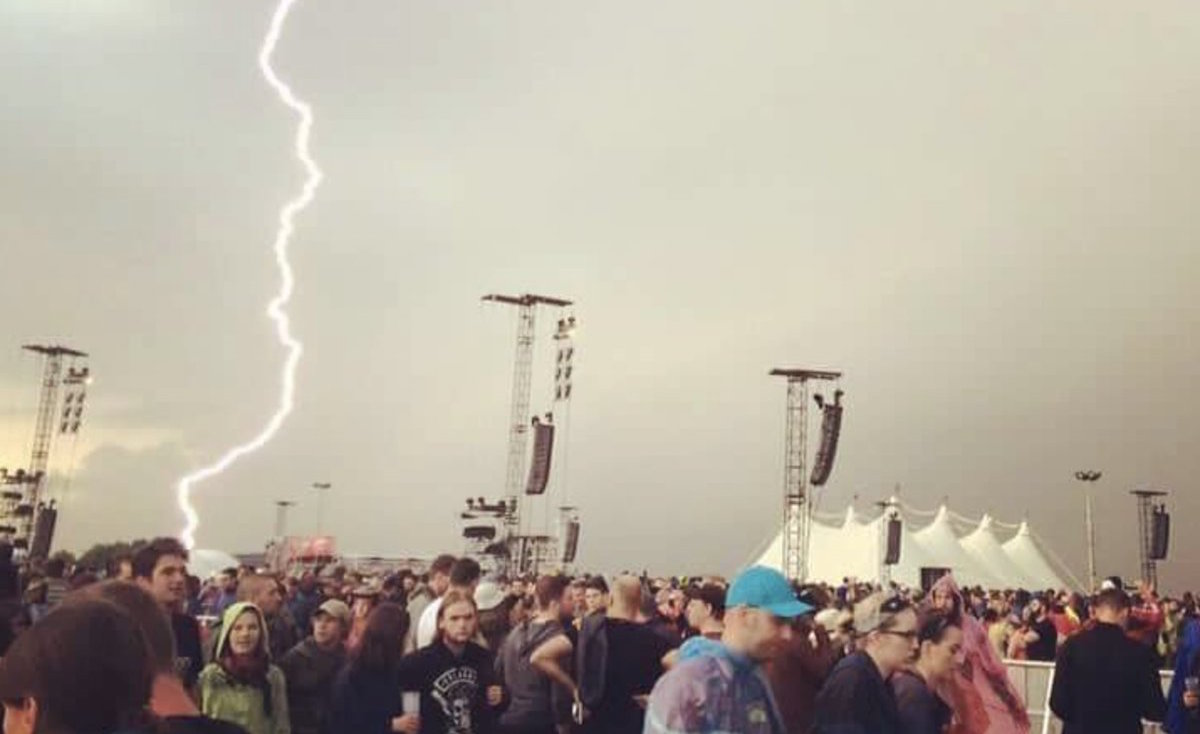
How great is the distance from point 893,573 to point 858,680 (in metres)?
37.3

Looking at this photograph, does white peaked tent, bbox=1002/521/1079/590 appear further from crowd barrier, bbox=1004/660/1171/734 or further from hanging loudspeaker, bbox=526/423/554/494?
crowd barrier, bbox=1004/660/1171/734

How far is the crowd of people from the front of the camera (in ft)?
7.00

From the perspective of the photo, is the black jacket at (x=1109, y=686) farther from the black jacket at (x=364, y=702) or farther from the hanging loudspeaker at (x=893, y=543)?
the hanging loudspeaker at (x=893, y=543)

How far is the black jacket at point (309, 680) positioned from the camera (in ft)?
20.9

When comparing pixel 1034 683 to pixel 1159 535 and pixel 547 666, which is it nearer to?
pixel 547 666

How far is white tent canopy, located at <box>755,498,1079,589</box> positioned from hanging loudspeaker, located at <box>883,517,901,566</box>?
1.81 metres

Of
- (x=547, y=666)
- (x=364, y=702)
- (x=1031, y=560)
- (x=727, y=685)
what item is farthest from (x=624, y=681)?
(x=1031, y=560)

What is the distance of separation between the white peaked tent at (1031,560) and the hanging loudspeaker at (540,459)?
70.2ft

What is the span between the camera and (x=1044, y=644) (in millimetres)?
13484

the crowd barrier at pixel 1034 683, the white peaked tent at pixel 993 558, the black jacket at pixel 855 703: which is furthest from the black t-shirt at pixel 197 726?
the white peaked tent at pixel 993 558

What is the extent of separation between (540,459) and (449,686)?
26876mm

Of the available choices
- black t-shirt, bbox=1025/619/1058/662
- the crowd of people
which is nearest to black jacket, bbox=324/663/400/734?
the crowd of people

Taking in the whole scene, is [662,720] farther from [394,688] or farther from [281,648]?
[281,648]

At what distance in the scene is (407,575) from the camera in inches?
555
